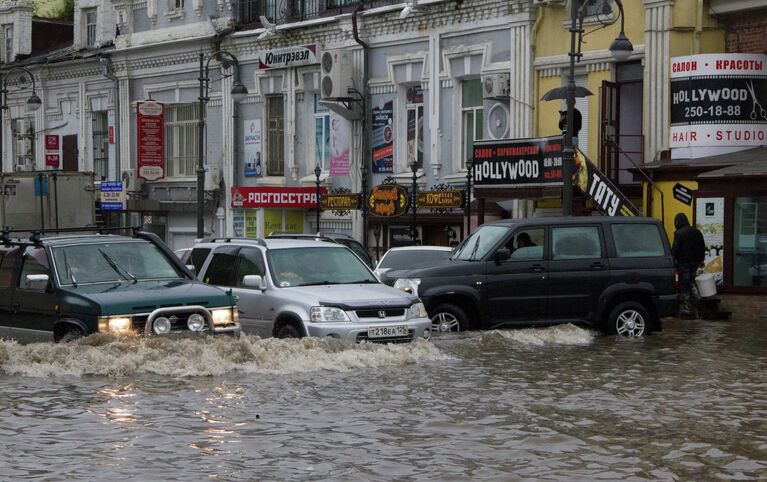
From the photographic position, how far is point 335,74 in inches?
1369

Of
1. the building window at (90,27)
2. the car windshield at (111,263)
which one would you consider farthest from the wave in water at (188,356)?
the building window at (90,27)

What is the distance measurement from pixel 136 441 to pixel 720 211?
1613cm

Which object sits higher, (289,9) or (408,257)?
(289,9)

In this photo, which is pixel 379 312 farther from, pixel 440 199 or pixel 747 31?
pixel 440 199

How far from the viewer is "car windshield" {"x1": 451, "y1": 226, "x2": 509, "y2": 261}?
20.0 metres

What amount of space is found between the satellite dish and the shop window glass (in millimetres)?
7803

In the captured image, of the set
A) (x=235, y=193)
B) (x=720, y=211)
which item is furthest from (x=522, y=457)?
(x=235, y=193)

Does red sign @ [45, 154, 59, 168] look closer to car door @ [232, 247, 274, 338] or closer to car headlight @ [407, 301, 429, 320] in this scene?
car door @ [232, 247, 274, 338]

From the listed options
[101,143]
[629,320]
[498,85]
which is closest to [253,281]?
[629,320]

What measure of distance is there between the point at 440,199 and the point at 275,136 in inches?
352

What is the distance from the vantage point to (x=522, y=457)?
10.7 meters

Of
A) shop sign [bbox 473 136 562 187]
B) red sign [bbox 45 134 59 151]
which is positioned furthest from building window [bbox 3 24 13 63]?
shop sign [bbox 473 136 562 187]

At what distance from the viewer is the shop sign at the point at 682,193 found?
1040 inches

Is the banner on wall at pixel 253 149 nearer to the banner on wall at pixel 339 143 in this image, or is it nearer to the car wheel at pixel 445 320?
the banner on wall at pixel 339 143
